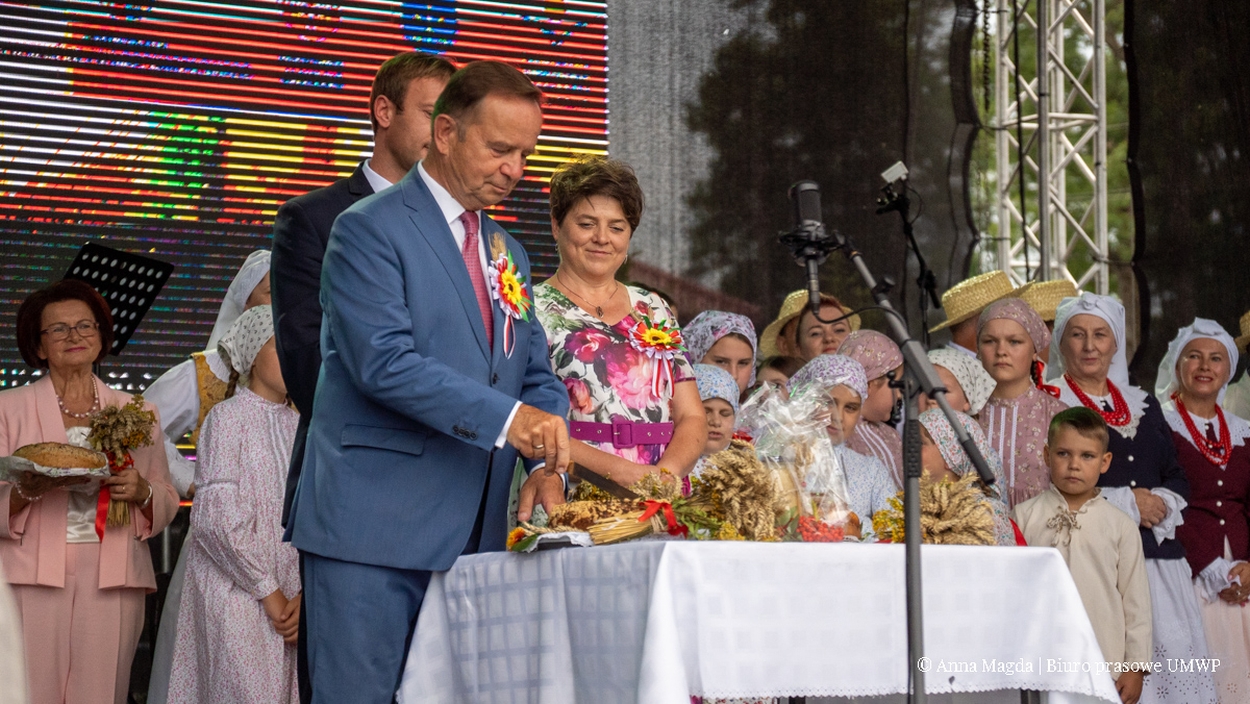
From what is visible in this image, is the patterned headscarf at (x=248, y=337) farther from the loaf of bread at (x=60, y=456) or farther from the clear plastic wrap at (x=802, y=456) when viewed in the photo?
the clear plastic wrap at (x=802, y=456)

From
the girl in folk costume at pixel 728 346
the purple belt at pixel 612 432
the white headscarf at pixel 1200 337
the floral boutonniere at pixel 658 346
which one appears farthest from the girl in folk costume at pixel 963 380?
the purple belt at pixel 612 432

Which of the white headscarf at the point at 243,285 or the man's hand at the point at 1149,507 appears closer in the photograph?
the man's hand at the point at 1149,507

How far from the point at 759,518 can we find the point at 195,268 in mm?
4799

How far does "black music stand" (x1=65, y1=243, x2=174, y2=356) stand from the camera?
17.2 ft

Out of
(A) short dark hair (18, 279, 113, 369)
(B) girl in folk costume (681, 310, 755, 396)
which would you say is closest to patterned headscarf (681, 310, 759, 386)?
(B) girl in folk costume (681, 310, 755, 396)

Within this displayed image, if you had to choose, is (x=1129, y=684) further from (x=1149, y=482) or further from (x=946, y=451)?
(x=946, y=451)

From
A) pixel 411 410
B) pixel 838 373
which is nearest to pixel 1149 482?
pixel 838 373

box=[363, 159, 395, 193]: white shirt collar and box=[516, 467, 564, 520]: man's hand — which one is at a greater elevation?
box=[363, 159, 395, 193]: white shirt collar

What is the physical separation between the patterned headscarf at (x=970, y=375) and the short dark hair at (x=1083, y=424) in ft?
1.81

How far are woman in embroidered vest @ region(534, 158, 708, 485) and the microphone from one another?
68cm

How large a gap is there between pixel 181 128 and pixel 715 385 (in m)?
3.55

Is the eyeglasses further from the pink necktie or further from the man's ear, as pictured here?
the pink necktie

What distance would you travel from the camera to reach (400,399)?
237cm

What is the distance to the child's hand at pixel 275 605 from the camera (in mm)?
3902
